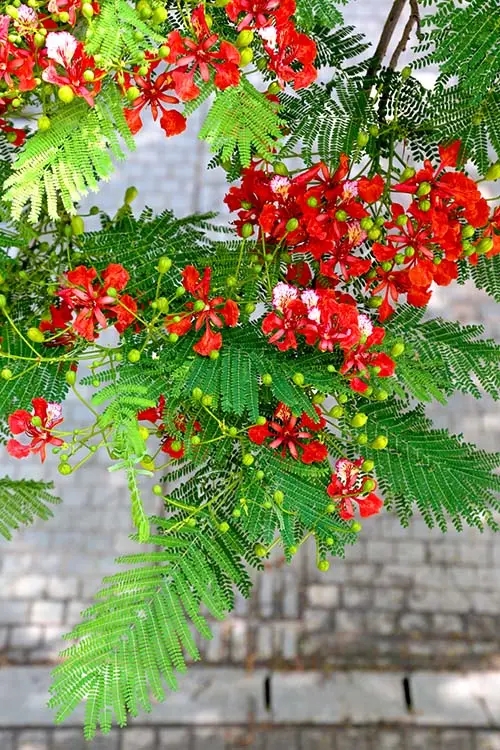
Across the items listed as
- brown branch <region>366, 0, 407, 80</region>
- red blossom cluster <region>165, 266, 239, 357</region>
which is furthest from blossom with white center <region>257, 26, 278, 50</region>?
brown branch <region>366, 0, 407, 80</region>

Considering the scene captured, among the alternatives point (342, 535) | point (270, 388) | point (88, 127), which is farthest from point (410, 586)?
Answer: point (88, 127)

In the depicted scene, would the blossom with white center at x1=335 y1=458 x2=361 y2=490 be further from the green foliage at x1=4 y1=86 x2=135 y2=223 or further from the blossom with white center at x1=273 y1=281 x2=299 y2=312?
the green foliage at x1=4 y1=86 x2=135 y2=223

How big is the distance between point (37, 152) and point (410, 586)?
9.14 feet

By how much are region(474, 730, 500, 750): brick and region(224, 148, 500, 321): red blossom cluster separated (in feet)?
7.36

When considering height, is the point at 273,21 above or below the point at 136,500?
above

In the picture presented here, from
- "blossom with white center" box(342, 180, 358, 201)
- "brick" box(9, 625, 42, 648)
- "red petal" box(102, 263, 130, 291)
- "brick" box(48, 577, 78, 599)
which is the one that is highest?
"blossom with white center" box(342, 180, 358, 201)

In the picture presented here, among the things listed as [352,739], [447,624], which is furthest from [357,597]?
[352,739]

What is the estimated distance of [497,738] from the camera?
288cm

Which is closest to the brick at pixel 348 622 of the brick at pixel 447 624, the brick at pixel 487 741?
the brick at pixel 447 624

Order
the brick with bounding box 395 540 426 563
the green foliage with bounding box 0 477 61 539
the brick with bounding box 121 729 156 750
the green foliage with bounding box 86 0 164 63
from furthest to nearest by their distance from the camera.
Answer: the brick with bounding box 395 540 426 563
the brick with bounding box 121 729 156 750
the green foliage with bounding box 0 477 61 539
the green foliage with bounding box 86 0 164 63

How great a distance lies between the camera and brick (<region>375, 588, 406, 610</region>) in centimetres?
321

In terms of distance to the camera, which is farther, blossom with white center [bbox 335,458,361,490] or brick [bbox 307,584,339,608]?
brick [bbox 307,584,339,608]

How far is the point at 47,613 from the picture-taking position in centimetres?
319

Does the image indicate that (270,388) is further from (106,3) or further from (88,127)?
(106,3)
